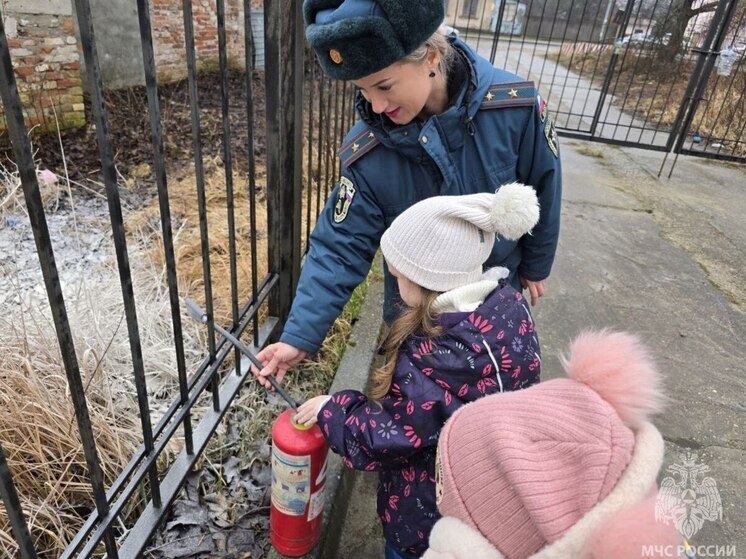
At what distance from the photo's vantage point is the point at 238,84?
8484mm

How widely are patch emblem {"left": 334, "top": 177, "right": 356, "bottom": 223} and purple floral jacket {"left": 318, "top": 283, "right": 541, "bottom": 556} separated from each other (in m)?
0.57

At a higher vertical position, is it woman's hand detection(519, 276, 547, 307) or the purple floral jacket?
the purple floral jacket

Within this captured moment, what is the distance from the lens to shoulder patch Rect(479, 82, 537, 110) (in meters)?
1.72

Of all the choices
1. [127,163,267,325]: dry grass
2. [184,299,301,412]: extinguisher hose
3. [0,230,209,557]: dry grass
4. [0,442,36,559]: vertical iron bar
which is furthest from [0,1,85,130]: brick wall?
[0,442,36,559]: vertical iron bar

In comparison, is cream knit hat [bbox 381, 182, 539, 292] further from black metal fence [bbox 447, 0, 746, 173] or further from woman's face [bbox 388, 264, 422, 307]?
black metal fence [bbox 447, 0, 746, 173]

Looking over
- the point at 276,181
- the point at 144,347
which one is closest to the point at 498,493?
the point at 276,181

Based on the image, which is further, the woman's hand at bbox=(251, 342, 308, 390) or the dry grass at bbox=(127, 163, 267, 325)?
the dry grass at bbox=(127, 163, 267, 325)

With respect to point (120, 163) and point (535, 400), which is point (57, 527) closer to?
point (535, 400)

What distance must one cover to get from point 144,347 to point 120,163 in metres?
2.93

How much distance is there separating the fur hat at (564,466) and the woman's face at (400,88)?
32.9 inches

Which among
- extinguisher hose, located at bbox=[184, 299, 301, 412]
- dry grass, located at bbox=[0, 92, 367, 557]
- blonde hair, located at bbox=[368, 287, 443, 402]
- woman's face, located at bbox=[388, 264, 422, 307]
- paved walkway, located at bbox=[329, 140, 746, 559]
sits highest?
woman's face, located at bbox=[388, 264, 422, 307]

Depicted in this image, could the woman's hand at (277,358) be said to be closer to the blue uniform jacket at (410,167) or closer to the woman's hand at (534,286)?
the blue uniform jacket at (410,167)

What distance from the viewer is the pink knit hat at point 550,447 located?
871 millimetres

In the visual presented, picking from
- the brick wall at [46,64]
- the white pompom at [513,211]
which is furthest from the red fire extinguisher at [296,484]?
the brick wall at [46,64]
